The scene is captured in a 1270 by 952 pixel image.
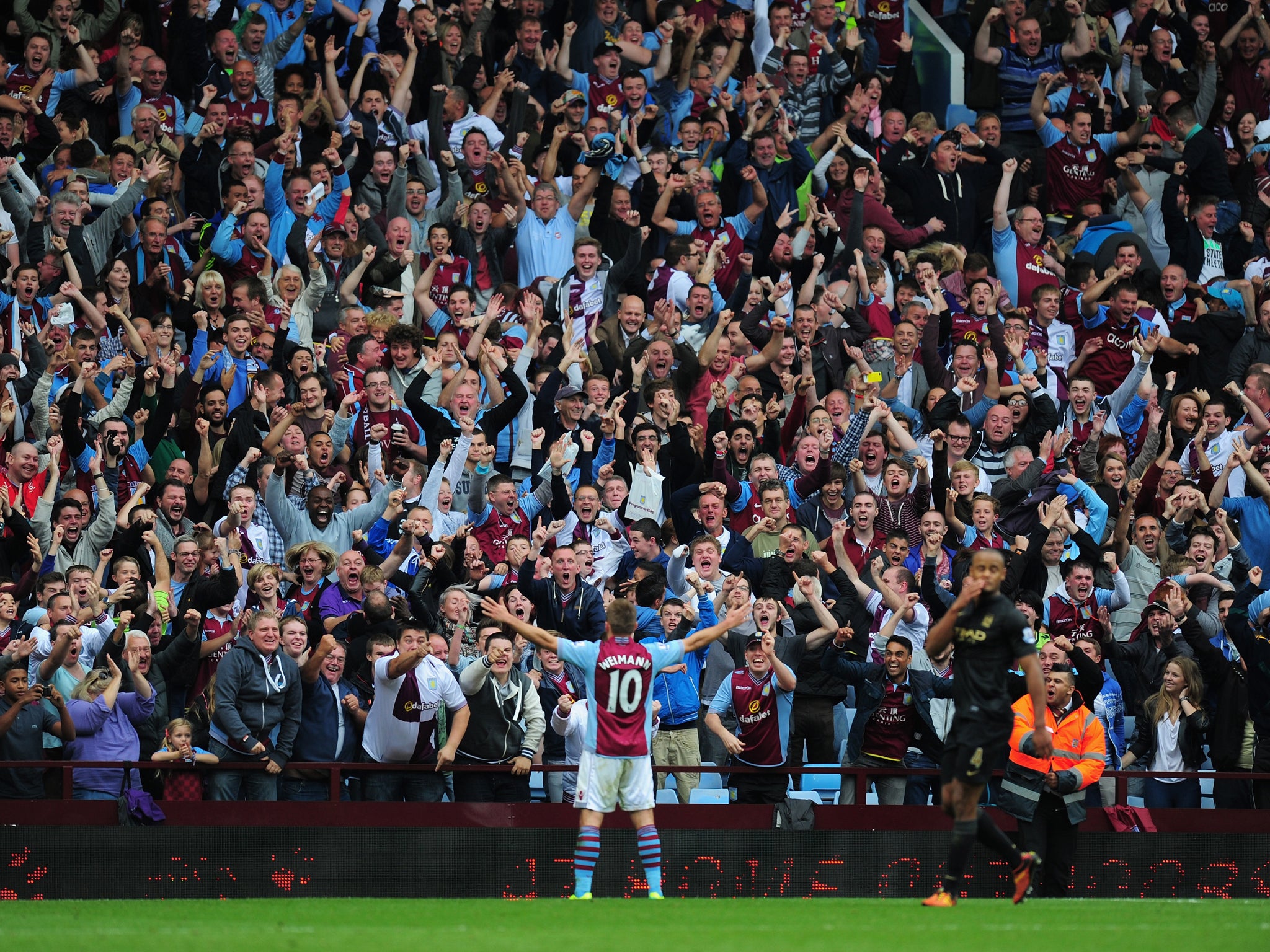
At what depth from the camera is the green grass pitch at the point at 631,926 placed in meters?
9.02

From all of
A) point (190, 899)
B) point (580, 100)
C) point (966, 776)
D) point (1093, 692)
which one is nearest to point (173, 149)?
point (580, 100)

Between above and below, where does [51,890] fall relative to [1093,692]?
below

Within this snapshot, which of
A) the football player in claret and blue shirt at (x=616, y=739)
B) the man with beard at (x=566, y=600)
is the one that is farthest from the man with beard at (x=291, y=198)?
the football player in claret and blue shirt at (x=616, y=739)

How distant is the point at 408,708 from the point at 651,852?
249 cm

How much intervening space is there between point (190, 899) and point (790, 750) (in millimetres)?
4552

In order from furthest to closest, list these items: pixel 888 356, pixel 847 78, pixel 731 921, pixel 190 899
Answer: pixel 847 78
pixel 888 356
pixel 190 899
pixel 731 921

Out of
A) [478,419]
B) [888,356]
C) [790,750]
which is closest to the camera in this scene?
[790,750]

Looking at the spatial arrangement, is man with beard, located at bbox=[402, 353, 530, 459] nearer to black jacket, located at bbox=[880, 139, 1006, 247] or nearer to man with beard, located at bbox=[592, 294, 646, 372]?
man with beard, located at bbox=[592, 294, 646, 372]

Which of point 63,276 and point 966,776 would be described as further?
point 63,276

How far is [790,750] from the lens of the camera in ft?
47.0

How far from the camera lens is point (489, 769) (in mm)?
13664

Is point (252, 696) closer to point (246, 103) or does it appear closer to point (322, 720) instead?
point (322, 720)

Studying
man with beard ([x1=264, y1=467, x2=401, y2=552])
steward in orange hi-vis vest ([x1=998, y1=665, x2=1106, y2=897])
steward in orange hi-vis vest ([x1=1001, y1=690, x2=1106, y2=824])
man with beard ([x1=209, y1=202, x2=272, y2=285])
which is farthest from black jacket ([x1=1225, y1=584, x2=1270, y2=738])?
man with beard ([x1=209, y1=202, x2=272, y2=285])

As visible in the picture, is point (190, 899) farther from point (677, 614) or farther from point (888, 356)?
point (888, 356)
